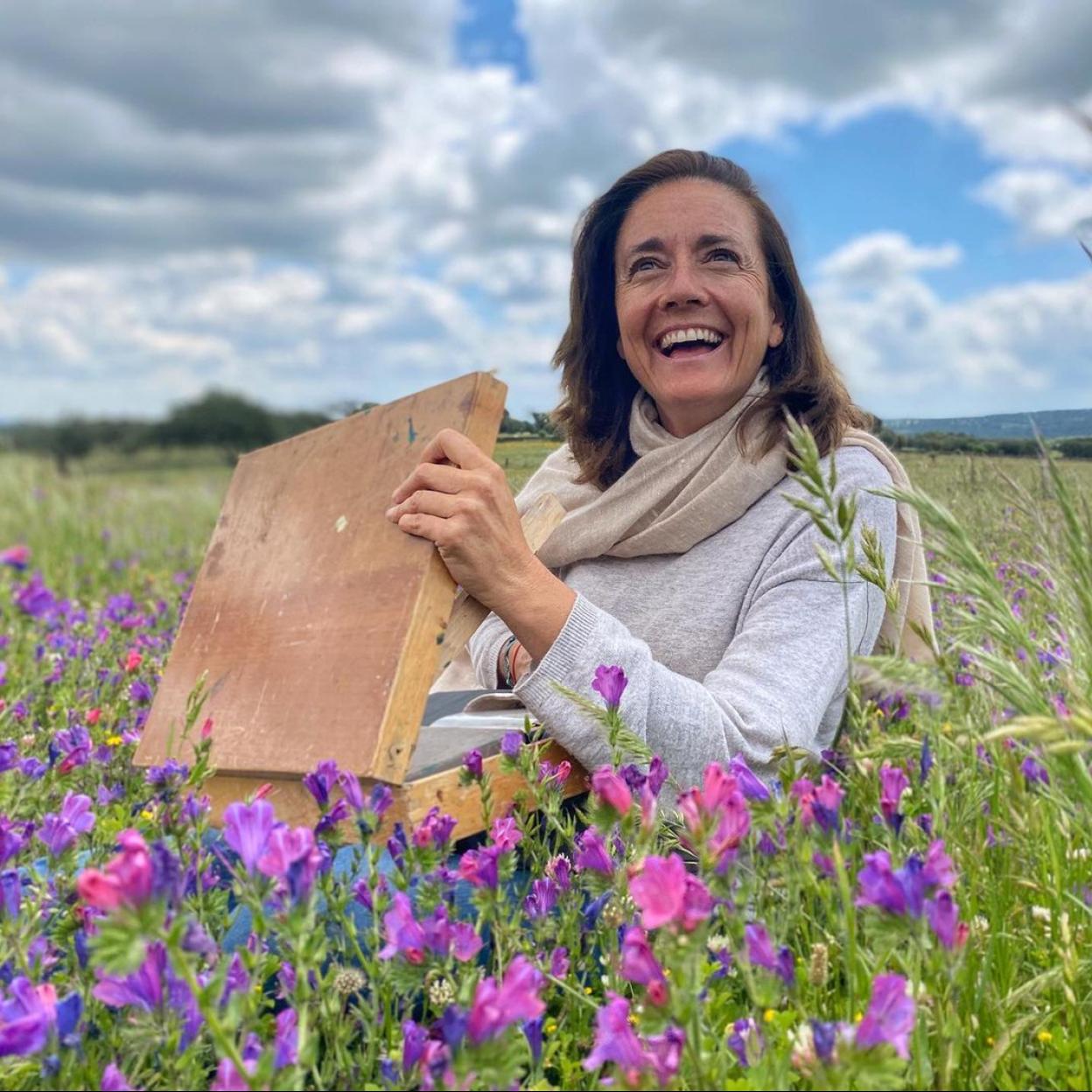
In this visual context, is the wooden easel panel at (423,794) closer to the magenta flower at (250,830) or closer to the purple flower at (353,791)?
the purple flower at (353,791)

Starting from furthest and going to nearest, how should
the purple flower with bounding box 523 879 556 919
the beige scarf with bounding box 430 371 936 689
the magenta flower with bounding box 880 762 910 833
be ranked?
the beige scarf with bounding box 430 371 936 689 → the purple flower with bounding box 523 879 556 919 → the magenta flower with bounding box 880 762 910 833

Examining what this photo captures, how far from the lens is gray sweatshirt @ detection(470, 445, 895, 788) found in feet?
8.11

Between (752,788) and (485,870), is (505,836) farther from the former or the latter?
(752,788)

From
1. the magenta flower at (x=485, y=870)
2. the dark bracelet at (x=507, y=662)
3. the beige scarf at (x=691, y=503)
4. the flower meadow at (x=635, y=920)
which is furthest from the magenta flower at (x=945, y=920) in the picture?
the dark bracelet at (x=507, y=662)

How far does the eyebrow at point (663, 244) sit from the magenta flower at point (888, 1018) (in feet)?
8.34

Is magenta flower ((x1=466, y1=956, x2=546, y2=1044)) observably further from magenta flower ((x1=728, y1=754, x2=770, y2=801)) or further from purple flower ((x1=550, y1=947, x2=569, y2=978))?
purple flower ((x1=550, y1=947, x2=569, y2=978))

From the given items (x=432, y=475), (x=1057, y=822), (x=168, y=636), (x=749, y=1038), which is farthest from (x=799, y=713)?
(x=168, y=636)

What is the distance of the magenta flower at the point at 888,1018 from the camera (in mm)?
1144

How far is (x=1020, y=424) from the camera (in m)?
2.41

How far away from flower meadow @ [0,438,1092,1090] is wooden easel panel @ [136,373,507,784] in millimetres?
175

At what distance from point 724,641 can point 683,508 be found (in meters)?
0.39

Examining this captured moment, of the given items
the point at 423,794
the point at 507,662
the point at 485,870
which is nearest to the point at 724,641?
the point at 507,662

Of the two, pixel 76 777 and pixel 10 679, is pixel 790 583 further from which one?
pixel 10 679

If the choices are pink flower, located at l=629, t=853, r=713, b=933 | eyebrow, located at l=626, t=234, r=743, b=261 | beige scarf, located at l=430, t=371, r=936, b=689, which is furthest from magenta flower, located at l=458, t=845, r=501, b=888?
eyebrow, located at l=626, t=234, r=743, b=261
